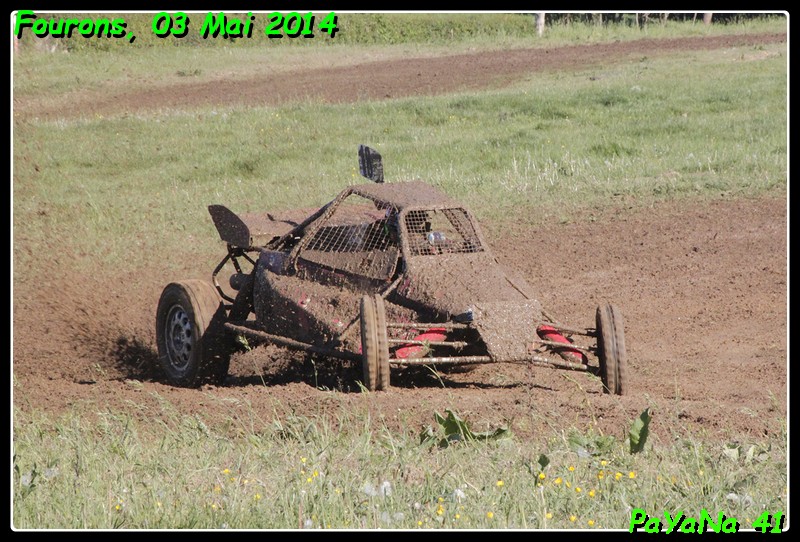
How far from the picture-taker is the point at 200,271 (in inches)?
507

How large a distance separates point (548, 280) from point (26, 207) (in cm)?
809

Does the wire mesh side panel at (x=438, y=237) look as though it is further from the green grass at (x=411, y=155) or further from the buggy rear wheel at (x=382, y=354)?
the green grass at (x=411, y=155)

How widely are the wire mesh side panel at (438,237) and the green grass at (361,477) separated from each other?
1.81 meters

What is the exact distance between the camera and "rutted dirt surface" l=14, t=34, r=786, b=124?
23.3 meters

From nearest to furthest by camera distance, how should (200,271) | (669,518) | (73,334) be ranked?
1. (669,518)
2. (73,334)
3. (200,271)

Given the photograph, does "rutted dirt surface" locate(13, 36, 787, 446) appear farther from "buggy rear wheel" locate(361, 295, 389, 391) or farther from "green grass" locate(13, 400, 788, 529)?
"green grass" locate(13, 400, 788, 529)

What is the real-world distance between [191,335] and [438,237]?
6.95ft

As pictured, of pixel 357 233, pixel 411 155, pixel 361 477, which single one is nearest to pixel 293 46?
pixel 411 155

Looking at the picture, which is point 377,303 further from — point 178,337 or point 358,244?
point 178,337

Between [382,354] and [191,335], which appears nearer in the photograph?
[382,354]

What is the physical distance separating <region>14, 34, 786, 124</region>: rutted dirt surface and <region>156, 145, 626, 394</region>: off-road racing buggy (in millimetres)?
14394

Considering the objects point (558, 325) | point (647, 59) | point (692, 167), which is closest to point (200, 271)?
point (558, 325)

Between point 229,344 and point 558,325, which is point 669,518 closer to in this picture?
point 558,325

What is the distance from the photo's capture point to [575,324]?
407 inches
